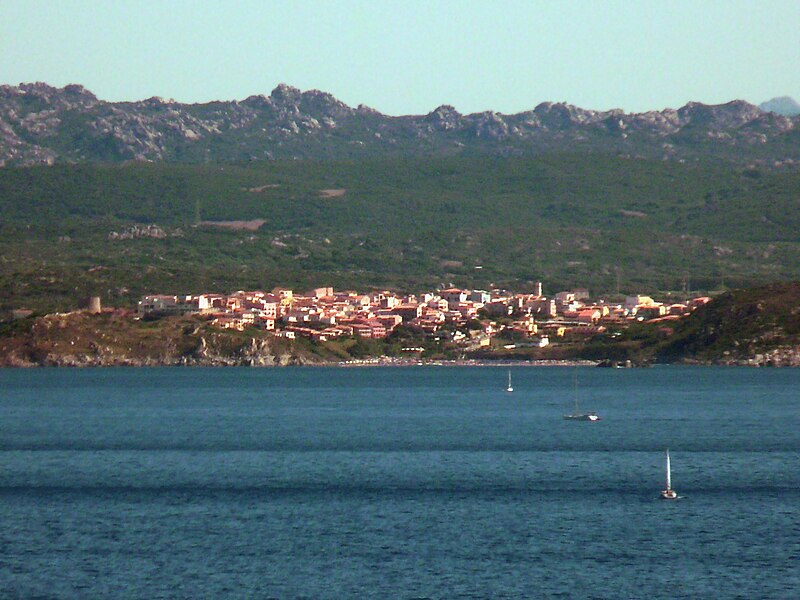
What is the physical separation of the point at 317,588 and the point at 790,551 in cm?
1484

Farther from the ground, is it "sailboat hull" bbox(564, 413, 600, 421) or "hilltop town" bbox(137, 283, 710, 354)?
"hilltop town" bbox(137, 283, 710, 354)

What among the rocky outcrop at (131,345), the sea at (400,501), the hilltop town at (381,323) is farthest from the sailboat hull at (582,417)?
the hilltop town at (381,323)

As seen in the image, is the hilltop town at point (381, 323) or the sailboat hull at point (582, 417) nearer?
the sailboat hull at point (582, 417)

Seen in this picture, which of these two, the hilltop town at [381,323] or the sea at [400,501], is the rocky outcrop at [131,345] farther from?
the sea at [400,501]

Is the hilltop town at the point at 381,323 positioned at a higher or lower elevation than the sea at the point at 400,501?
higher

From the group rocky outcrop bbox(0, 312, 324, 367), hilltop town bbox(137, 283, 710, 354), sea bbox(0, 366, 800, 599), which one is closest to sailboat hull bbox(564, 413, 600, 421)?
sea bbox(0, 366, 800, 599)

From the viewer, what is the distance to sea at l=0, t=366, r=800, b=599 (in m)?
38.9

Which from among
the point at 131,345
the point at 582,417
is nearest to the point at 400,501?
the point at 582,417

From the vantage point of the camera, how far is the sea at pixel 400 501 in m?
38.9

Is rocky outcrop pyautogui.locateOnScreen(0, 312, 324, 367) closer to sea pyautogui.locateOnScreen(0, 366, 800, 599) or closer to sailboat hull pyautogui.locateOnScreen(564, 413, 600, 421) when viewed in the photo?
sea pyautogui.locateOnScreen(0, 366, 800, 599)

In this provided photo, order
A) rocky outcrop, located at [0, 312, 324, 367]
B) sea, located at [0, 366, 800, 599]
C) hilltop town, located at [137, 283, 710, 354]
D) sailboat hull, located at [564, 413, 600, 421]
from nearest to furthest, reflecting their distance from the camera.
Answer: sea, located at [0, 366, 800, 599] < sailboat hull, located at [564, 413, 600, 421] < rocky outcrop, located at [0, 312, 324, 367] < hilltop town, located at [137, 283, 710, 354]

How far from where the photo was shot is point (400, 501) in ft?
174

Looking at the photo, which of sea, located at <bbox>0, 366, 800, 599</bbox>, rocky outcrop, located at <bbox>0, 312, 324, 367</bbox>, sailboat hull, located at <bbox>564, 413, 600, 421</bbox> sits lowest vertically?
sea, located at <bbox>0, 366, 800, 599</bbox>

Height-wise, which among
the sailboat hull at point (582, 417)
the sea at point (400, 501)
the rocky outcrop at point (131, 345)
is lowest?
the sea at point (400, 501)
